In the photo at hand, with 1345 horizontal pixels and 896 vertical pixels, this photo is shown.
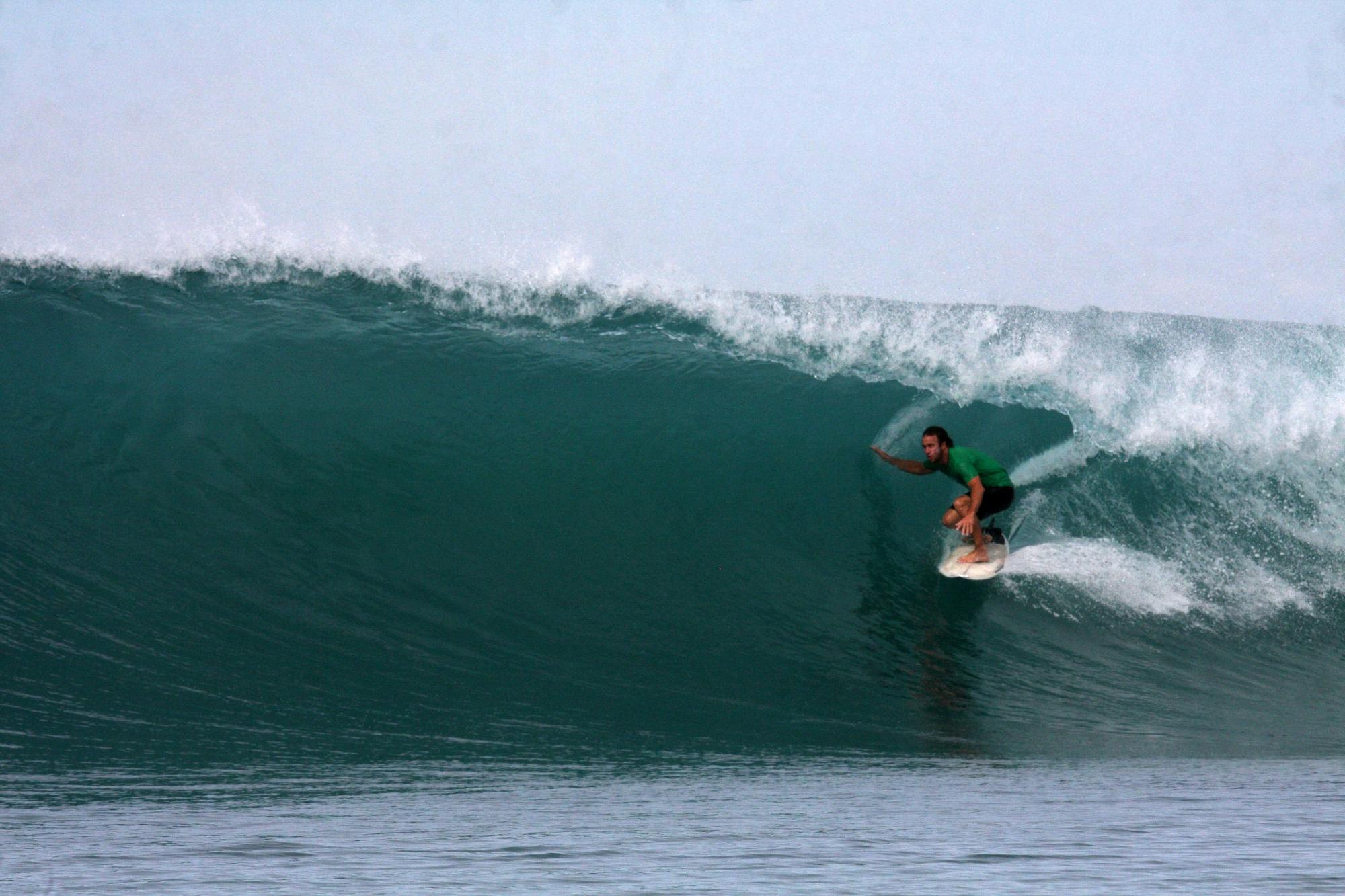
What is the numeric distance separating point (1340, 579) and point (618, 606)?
5589 mm

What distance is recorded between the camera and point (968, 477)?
7.55 meters

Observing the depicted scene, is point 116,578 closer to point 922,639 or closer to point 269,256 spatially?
point 922,639

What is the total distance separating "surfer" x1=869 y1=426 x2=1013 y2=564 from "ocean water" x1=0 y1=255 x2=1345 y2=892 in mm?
621

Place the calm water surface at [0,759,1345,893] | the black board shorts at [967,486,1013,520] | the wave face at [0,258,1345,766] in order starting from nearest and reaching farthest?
the calm water surface at [0,759,1345,893]
the wave face at [0,258,1345,766]
the black board shorts at [967,486,1013,520]

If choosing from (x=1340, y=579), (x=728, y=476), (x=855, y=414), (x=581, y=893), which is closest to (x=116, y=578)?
(x=728, y=476)

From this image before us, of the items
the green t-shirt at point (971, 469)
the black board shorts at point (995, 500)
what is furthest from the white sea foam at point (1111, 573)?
the green t-shirt at point (971, 469)

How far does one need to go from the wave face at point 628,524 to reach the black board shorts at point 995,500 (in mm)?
595

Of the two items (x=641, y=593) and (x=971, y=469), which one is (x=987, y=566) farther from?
(x=641, y=593)

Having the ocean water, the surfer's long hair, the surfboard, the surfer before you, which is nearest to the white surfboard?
the surfboard

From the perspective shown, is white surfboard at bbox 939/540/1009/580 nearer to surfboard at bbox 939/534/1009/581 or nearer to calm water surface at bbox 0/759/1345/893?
surfboard at bbox 939/534/1009/581

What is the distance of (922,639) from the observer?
291 inches

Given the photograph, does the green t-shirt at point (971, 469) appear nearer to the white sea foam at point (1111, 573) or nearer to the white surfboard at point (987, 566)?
the white surfboard at point (987, 566)

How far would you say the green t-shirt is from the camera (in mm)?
7551

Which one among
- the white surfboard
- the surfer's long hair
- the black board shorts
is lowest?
the white surfboard
